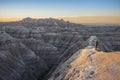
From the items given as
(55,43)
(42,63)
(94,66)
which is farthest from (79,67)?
(55,43)

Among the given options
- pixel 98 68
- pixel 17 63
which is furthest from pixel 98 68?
pixel 17 63

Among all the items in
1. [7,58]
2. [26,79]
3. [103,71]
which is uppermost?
[103,71]

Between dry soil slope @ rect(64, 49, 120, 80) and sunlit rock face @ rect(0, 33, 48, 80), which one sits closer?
dry soil slope @ rect(64, 49, 120, 80)

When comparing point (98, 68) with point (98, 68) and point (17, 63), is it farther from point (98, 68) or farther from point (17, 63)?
point (17, 63)

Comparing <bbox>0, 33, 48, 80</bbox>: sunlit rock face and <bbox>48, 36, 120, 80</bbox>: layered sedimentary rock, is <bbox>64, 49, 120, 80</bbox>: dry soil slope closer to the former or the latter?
<bbox>48, 36, 120, 80</bbox>: layered sedimentary rock

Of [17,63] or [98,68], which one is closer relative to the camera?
[98,68]

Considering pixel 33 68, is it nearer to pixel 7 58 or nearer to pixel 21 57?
pixel 21 57

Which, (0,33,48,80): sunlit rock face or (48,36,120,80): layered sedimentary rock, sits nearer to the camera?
(48,36,120,80): layered sedimentary rock

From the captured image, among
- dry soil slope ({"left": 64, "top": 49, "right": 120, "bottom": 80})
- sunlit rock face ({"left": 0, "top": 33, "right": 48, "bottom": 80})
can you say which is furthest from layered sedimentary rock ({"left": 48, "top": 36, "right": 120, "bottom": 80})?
sunlit rock face ({"left": 0, "top": 33, "right": 48, "bottom": 80})

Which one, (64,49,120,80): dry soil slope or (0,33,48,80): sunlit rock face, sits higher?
(64,49,120,80): dry soil slope

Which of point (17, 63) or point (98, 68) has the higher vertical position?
point (98, 68)

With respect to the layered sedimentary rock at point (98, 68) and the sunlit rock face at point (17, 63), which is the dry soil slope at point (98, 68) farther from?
the sunlit rock face at point (17, 63)
